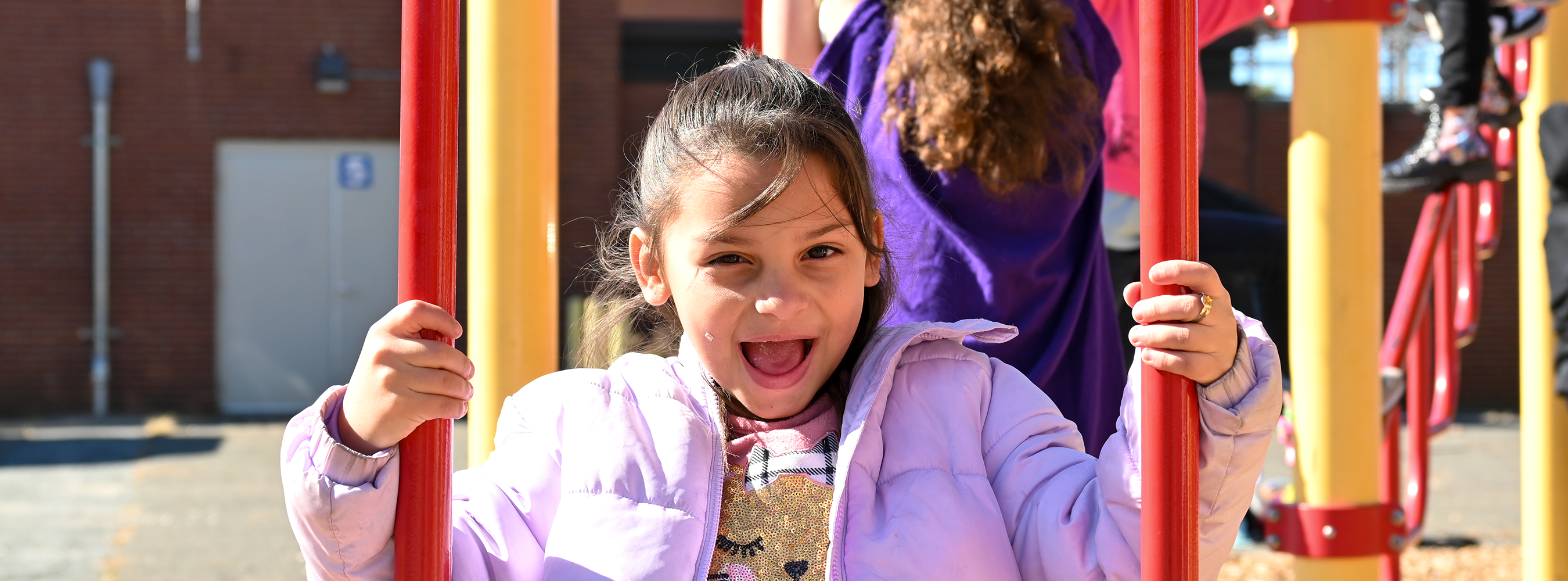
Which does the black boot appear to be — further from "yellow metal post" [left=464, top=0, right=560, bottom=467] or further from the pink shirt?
"yellow metal post" [left=464, top=0, right=560, bottom=467]

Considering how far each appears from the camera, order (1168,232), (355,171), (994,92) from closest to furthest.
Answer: (1168,232)
(994,92)
(355,171)

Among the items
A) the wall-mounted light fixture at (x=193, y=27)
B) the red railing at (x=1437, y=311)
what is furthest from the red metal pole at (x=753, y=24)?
the wall-mounted light fixture at (x=193, y=27)

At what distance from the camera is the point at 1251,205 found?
6141 mm

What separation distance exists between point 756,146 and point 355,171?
924cm

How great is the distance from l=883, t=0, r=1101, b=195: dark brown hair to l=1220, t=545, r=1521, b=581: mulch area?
2.82 meters

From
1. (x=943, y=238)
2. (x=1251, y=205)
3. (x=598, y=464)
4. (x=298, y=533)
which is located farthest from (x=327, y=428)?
(x=1251, y=205)

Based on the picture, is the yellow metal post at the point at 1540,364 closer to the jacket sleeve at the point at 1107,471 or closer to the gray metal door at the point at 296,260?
the jacket sleeve at the point at 1107,471

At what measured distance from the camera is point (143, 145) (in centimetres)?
984

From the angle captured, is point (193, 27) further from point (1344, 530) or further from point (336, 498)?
point (336, 498)

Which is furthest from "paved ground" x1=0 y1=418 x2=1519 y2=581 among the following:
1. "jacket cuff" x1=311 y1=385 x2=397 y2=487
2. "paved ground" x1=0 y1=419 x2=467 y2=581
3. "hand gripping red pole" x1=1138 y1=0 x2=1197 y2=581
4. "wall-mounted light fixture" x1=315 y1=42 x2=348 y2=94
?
"hand gripping red pole" x1=1138 y1=0 x2=1197 y2=581

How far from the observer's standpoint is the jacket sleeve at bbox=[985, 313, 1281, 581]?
1.08 m

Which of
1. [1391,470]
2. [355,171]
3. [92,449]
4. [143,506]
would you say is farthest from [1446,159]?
[355,171]

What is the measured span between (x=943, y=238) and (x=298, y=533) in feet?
2.98

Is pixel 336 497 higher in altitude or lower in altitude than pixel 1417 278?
lower
